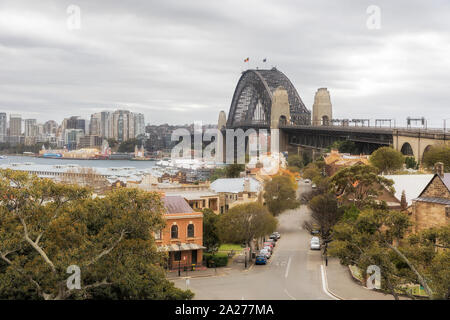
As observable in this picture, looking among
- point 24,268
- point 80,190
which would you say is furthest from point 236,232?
point 24,268

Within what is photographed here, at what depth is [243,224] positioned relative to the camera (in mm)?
34688

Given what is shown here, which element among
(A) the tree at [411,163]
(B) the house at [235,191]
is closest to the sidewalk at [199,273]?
(B) the house at [235,191]

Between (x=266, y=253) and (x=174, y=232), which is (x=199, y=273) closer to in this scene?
(x=174, y=232)

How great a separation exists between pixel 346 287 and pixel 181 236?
10.8m

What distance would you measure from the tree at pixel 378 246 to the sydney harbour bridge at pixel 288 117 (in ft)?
183

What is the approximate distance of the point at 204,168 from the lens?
399 ft

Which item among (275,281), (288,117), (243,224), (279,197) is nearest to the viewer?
(275,281)

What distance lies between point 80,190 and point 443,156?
124 feet

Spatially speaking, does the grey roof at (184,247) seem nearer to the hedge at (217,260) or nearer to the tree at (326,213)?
the hedge at (217,260)

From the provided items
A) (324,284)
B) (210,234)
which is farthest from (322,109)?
(324,284)

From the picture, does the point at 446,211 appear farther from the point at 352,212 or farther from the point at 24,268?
the point at 24,268

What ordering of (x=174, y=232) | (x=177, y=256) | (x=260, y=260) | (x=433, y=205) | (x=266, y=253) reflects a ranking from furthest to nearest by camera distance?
1. (x=266, y=253)
2. (x=260, y=260)
3. (x=174, y=232)
4. (x=177, y=256)
5. (x=433, y=205)

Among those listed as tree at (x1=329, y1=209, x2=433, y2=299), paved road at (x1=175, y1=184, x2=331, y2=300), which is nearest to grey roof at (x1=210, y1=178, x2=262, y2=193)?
paved road at (x1=175, y1=184, x2=331, y2=300)

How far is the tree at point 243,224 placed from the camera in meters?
34.6
